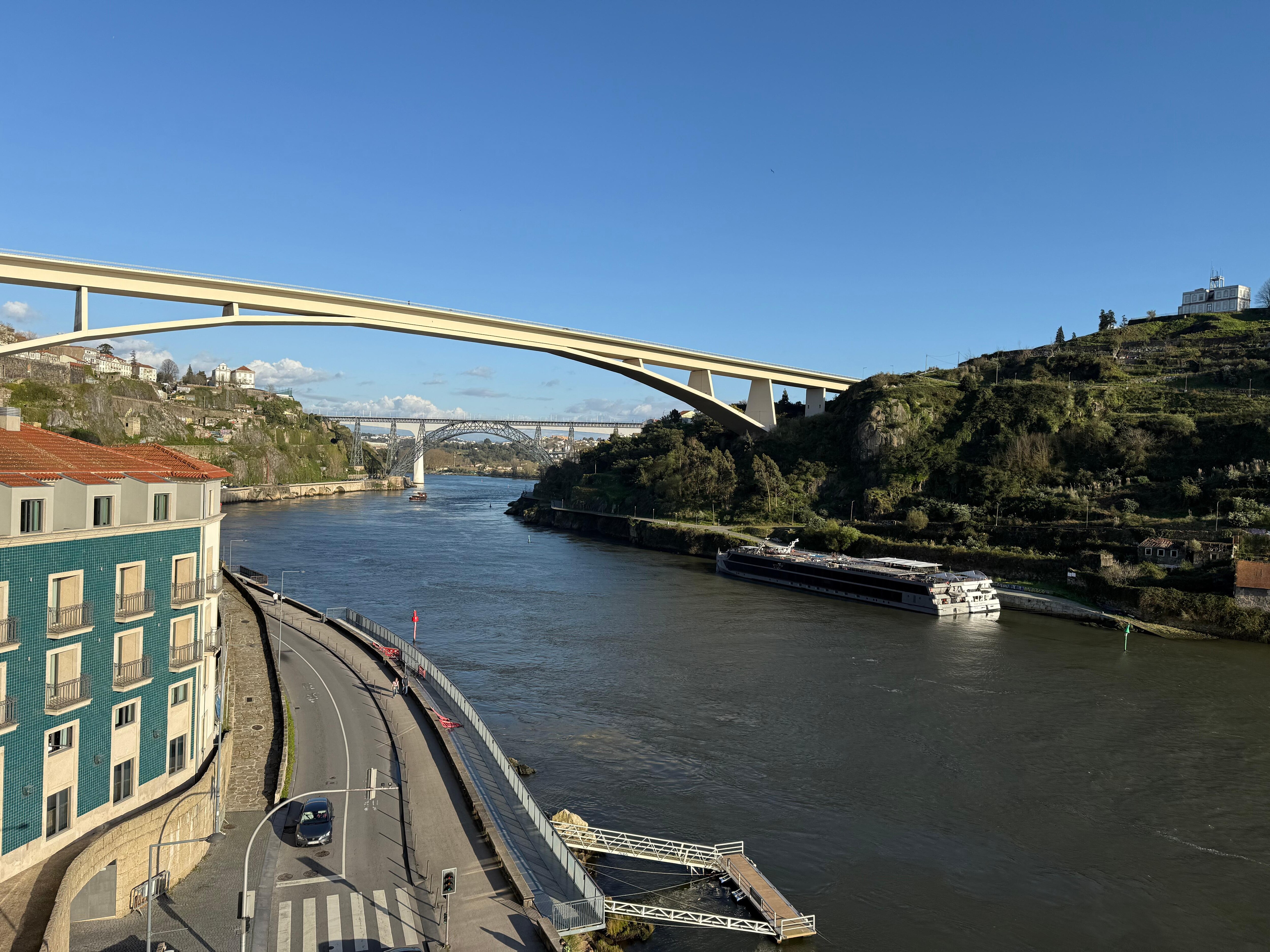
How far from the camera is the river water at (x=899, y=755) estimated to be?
12.1 m

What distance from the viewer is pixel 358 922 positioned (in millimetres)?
9547

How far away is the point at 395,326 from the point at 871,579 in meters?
31.0

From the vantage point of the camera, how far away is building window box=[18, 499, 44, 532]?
9.58m

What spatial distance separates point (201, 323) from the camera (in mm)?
40500

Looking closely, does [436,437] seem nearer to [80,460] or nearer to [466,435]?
[466,435]

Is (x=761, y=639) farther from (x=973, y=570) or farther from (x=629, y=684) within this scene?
(x=973, y=570)

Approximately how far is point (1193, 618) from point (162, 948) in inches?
1374

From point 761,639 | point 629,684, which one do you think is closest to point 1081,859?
point 629,684

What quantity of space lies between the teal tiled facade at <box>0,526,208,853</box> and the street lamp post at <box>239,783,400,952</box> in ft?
5.76

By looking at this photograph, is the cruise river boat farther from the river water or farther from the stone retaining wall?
the stone retaining wall

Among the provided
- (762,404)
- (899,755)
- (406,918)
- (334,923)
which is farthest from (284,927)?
(762,404)

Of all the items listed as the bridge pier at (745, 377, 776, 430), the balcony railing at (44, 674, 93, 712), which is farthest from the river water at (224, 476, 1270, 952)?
the bridge pier at (745, 377, 776, 430)

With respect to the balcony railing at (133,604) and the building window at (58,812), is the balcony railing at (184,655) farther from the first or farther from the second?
the building window at (58,812)

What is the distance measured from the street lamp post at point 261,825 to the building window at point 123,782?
1747mm
